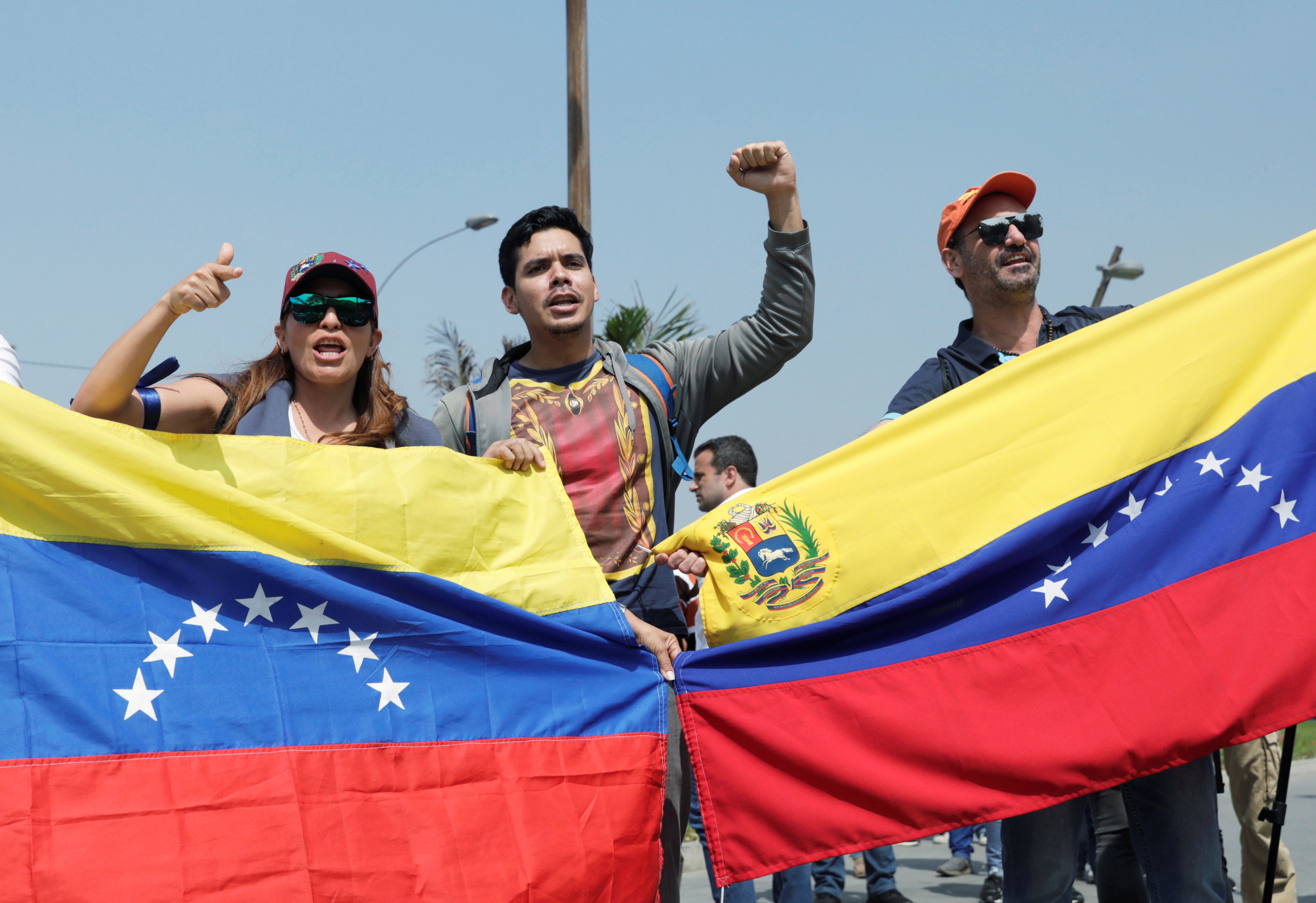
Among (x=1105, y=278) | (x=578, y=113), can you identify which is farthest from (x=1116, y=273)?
(x=578, y=113)

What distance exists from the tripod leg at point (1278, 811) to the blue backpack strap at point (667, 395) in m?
1.88

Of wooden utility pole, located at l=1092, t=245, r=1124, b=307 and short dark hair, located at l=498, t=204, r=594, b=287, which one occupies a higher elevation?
wooden utility pole, located at l=1092, t=245, r=1124, b=307

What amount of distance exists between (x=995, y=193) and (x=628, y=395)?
4.36 feet

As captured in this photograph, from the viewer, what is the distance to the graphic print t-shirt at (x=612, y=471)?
340cm

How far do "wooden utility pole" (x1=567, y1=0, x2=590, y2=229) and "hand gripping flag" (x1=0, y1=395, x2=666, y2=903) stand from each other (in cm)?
437

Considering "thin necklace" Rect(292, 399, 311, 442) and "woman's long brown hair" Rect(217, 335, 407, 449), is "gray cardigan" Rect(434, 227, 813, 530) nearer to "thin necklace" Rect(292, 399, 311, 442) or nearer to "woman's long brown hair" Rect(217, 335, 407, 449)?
"woman's long brown hair" Rect(217, 335, 407, 449)

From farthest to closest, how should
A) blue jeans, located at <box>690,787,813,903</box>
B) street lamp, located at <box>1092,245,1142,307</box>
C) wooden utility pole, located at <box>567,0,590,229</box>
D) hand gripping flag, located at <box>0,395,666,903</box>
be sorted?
street lamp, located at <box>1092,245,1142,307</box> < wooden utility pole, located at <box>567,0,590,229</box> < blue jeans, located at <box>690,787,813,903</box> < hand gripping flag, located at <box>0,395,666,903</box>

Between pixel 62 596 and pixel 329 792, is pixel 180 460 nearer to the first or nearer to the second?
pixel 62 596

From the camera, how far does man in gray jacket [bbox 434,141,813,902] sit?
3404 mm

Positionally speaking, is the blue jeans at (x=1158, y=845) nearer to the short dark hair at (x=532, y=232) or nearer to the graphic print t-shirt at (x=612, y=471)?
the graphic print t-shirt at (x=612, y=471)

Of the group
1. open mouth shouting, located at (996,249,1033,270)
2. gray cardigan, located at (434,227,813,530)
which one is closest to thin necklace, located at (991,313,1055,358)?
open mouth shouting, located at (996,249,1033,270)

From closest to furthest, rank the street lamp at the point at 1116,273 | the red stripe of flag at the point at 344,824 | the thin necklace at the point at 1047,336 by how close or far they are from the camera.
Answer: the red stripe of flag at the point at 344,824 → the thin necklace at the point at 1047,336 → the street lamp at the point at 1116,273

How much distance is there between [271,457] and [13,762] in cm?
96

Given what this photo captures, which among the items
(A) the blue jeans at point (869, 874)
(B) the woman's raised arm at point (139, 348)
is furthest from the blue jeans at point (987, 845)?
(B) the woman's raised arm at point (139, 348)
